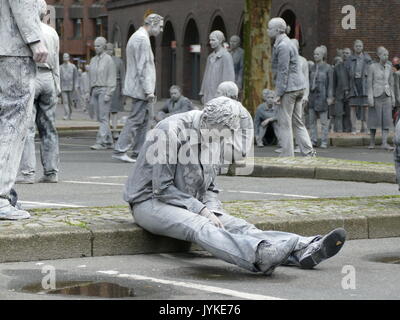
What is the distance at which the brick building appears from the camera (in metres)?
81.7

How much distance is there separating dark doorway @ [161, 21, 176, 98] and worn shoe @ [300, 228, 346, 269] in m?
51.7

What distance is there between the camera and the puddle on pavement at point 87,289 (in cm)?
699

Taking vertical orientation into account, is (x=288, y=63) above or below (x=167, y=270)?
above

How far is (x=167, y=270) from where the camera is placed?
807cm

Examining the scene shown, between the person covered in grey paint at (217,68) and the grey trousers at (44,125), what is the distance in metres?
6.80

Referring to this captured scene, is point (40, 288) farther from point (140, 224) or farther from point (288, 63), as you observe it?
point (288, 63)

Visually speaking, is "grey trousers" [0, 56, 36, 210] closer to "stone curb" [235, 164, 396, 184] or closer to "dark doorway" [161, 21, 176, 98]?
"stone curb" [235, 164, 396, 184]

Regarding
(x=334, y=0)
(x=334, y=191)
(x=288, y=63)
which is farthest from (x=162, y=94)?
(x=334, y=191)

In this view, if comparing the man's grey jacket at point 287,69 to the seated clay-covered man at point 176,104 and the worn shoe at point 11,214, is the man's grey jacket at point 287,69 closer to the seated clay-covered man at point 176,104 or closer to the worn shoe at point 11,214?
the seated clay-covered man at point 176,104

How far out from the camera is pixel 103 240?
8617 mm

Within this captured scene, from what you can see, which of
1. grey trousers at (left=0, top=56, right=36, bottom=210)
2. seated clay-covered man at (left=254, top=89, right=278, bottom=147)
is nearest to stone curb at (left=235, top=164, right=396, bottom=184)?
grey trousers at (left=0, top=56, right=36, bottom=210)

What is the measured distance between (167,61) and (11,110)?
51.4 metres

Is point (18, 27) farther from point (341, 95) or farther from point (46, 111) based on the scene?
point (341, 95)
